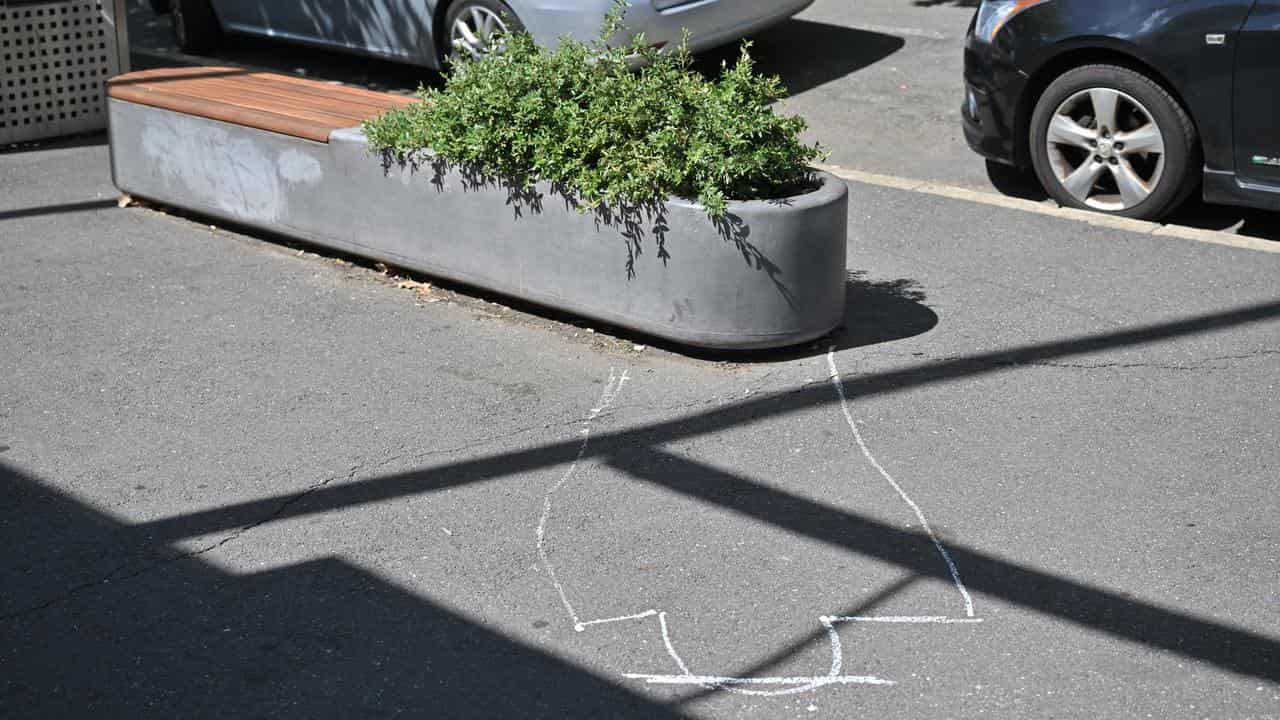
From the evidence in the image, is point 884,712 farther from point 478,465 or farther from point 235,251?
point 235,251

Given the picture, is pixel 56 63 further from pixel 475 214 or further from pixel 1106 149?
pixel 1106 149

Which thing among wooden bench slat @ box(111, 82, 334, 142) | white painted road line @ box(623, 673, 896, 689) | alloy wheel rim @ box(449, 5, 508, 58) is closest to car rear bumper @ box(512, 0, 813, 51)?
alloy wheel rim @ box(449, 5, 508, 58)

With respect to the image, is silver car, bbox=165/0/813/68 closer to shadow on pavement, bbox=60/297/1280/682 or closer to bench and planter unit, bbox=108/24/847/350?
bench and planter unit, bbox=108/24/847/350

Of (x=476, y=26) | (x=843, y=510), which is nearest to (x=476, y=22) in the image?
(x=476, y=26)

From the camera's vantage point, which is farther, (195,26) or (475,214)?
(195,26)

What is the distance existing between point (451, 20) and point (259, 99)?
271cm

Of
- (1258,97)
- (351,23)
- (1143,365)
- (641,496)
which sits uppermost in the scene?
(351,23)

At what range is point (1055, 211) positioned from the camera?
24.8ft

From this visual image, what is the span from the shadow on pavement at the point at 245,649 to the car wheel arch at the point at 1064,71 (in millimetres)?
4939

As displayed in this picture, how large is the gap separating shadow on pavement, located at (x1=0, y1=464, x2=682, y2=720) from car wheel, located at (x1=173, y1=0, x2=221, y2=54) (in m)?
8.57

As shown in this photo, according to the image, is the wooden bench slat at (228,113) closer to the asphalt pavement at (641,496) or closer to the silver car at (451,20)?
the asphalt pavement at (641,496)

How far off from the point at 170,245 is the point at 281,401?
7.79ft

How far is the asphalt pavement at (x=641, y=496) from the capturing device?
3760mm

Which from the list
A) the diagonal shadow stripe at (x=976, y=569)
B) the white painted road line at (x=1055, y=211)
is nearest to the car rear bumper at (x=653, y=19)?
the white painted road line at (x=1055, y=211)
